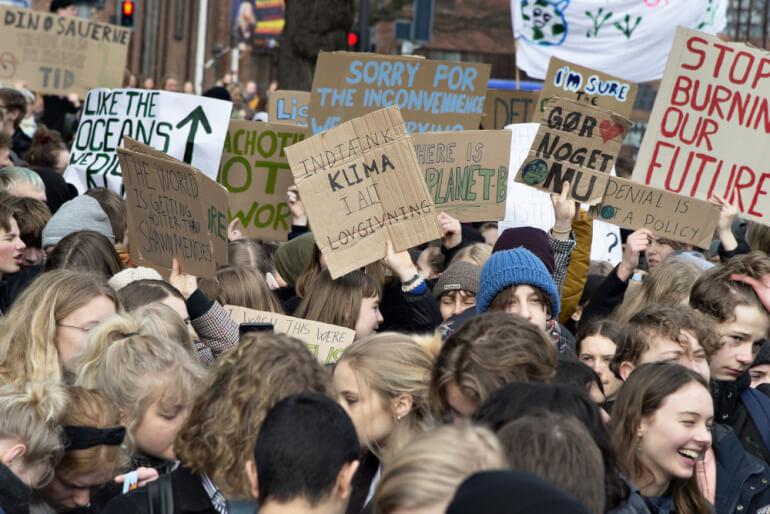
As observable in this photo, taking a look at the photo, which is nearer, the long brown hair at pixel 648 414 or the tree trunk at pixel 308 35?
the long brown hair at pixel 648 414

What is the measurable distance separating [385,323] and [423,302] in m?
0.47

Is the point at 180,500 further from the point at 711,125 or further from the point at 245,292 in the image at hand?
the point at 711,125

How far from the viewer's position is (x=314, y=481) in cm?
306

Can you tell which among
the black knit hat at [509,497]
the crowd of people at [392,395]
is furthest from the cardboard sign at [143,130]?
the black knit hat at [509,497]

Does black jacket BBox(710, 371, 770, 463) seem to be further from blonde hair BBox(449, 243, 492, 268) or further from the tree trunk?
the tree trunk

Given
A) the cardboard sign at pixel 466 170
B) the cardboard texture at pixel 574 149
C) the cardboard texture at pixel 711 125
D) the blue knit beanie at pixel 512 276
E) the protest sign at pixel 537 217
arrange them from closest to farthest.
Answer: the blue knit beanie at pixel 512 276 → the cardboard texture at pixel 574 149 → the cardboard sign at pixel 466 170 → the cardboard texture at pixel 711 125 → the protest sign at pixel 537 217

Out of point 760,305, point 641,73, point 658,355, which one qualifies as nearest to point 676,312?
point 658,355

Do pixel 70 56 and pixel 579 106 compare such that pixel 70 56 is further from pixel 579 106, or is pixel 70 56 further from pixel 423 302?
pixel 423 302

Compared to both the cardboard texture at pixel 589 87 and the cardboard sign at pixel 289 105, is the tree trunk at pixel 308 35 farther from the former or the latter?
the cardboard texture at pixel 589 87

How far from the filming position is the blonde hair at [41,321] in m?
4.88

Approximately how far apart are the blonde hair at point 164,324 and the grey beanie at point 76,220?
7.06 feet

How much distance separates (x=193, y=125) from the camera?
26.7 ft

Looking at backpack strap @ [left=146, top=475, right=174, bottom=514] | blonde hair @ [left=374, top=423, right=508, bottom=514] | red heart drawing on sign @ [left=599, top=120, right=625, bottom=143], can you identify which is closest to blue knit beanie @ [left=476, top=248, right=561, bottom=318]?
backpack strap @ [left=146, top=475, right=174, bottom=514]

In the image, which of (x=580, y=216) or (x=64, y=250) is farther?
(x=580, y=216)
